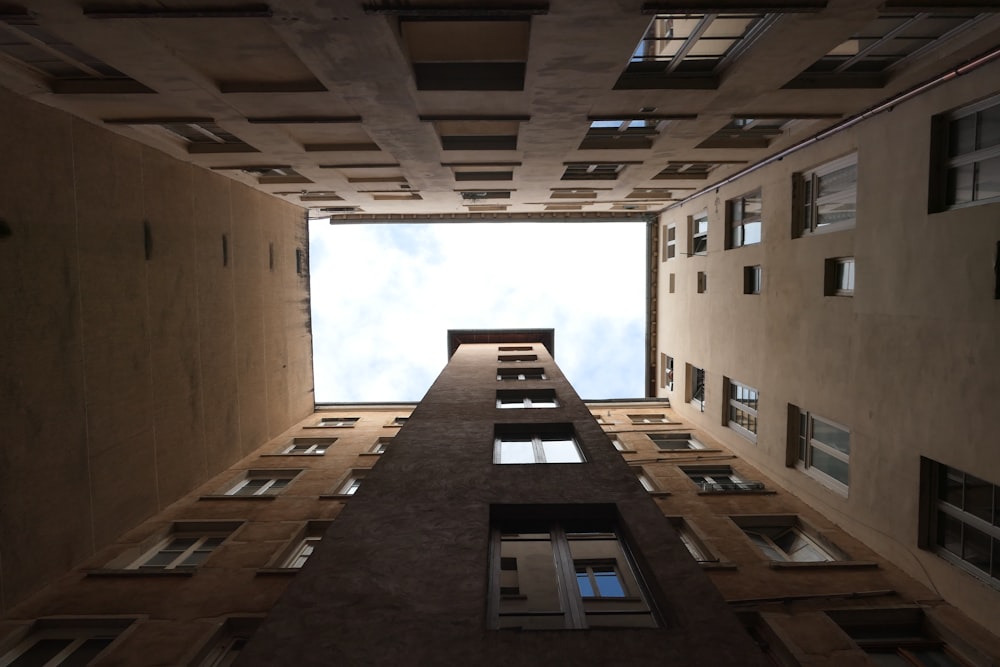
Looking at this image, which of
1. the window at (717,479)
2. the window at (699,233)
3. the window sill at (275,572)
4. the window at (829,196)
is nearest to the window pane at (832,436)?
the window at (717,479)

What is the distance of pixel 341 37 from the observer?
28.7 feet

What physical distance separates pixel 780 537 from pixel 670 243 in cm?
1682

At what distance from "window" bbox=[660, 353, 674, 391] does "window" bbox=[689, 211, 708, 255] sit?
6.06 metres

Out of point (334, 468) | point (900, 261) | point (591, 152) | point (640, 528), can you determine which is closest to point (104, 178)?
point (334, 468)

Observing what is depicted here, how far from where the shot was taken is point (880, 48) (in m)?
9.99

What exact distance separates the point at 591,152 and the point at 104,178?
12548mm

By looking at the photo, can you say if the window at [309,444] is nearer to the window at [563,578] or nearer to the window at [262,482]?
the window at [262,482]

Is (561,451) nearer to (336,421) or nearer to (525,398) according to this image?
(525,398)

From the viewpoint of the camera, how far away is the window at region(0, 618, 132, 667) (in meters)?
9.83

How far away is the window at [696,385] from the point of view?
78.3 ft

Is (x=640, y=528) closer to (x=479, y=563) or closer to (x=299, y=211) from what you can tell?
(x=479, y=563)

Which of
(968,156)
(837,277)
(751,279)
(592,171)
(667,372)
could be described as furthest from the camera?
(667,372)

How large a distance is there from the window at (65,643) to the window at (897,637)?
45.4 feet

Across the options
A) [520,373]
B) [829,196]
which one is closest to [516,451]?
[520,373]
